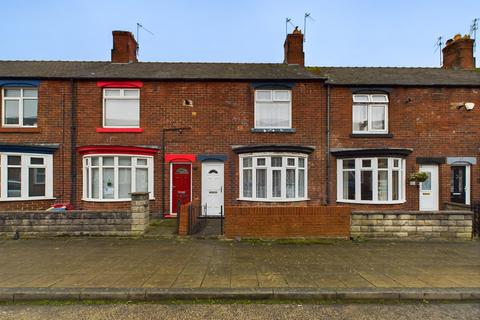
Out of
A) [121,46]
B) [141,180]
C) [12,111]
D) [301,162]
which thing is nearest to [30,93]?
[12,111]

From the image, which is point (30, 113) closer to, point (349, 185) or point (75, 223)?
point (75, 223)

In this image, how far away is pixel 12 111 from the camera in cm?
1249

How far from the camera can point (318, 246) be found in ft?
26.0

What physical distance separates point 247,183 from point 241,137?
6.76 feet

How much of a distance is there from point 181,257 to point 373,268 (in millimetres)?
4329

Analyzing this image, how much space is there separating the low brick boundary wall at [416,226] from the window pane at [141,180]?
8.44 meters

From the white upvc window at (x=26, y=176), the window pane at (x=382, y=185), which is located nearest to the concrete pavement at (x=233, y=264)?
the window pane at (x=382, y=185)

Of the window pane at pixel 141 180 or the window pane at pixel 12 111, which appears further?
the window pane at pixel 12 111

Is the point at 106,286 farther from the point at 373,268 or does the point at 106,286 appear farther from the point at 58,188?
the point at 58,188

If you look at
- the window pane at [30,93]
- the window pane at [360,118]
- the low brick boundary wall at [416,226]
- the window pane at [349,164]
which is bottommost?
the low brick boundary wall at [416,226]

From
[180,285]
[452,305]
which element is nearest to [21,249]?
[180,285]

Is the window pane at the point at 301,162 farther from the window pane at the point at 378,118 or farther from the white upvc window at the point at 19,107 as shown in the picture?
the white upvc window at the point at 19,107

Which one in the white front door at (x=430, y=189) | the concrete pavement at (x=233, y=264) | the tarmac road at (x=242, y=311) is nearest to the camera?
the tarmac road at (x=242, y=311)

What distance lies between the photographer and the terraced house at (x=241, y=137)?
1214 cm
